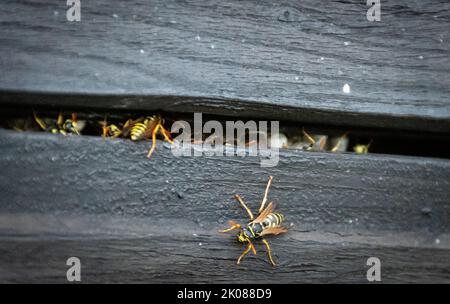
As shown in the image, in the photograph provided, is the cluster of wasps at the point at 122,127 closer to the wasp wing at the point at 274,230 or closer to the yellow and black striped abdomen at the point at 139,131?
the yellow and black striped abdomen at the point at 139,131

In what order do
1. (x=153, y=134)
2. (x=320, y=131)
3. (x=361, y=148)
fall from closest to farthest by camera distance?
1. (x=153, y=134)
2. (x=320, y=131)
3. (x=361, y=148)

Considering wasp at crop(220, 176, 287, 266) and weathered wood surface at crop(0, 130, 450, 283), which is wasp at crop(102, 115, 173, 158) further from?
wasp at crop(220, 176, 287, 266)

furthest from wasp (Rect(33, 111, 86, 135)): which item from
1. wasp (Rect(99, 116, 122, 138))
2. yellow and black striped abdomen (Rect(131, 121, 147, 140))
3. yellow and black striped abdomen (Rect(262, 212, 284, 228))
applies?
yellow and black striped abdomen (Rect(262, 212, 284, 228))

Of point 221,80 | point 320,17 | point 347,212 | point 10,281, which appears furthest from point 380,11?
point 10,281

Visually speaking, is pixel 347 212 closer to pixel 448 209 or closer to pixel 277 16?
pixel 448 209

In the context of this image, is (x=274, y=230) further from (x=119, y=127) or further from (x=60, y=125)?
(x=60, y=125)

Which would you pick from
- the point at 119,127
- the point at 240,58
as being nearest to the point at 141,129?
the point at 119,127
